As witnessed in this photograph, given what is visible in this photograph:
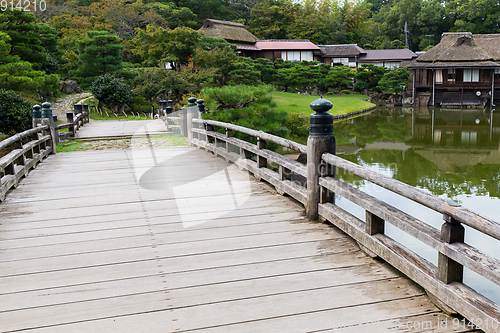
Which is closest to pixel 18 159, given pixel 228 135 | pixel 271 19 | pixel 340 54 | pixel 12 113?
pixel 228 135

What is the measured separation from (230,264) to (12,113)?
12516mm

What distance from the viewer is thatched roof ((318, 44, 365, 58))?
143 ft

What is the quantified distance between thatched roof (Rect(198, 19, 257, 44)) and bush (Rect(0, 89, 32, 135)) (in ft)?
85.6

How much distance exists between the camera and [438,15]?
49.2m

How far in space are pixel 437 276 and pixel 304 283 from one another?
2.53ft

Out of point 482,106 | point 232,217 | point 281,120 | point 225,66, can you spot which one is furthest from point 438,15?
point 232,217

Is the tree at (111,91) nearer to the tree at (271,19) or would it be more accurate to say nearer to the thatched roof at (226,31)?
the thatched roof at (226,31)

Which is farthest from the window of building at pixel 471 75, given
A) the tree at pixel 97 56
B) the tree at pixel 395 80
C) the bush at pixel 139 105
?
the tree at pixel 97 56

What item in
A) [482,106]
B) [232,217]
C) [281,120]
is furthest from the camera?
[482,106]

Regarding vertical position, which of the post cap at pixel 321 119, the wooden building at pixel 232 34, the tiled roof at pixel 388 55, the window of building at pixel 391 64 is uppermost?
the wooden building at pixel 232 34

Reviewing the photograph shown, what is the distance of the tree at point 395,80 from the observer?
116 ft

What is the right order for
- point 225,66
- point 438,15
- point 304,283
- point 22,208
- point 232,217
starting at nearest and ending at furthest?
point 304,283
point 232,217
point 22,208
point 225,66
point 438,15

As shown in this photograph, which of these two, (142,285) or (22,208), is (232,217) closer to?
(142,285)

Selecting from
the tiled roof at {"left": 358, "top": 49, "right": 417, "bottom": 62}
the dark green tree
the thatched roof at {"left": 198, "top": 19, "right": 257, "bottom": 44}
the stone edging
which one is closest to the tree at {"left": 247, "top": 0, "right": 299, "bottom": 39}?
the thatched roof at {"left": 198, "top": 19, "right": 257, "bottom": 44}
